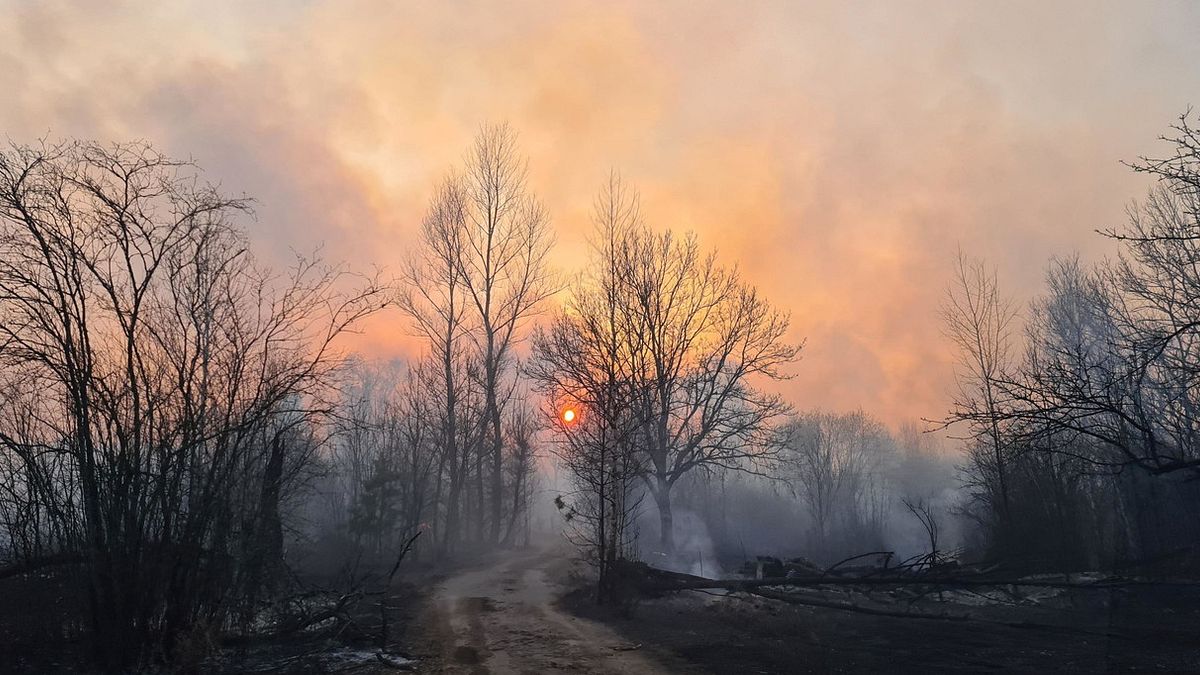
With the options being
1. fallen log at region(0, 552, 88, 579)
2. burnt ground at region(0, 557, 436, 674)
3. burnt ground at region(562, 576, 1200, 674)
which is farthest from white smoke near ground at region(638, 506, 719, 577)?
fallen log at region(0, 552, 88, 579)

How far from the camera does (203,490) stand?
1058 centimetres

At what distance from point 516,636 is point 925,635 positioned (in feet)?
25.7

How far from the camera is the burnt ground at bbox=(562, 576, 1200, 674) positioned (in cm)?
951

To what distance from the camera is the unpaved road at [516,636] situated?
995 cm

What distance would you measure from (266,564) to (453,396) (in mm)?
23573

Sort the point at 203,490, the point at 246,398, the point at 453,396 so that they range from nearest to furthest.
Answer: the point at 203,490, the point at 246,398, the point at 453,396

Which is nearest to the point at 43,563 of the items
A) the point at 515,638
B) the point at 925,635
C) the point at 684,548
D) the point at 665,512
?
the point at 515,638

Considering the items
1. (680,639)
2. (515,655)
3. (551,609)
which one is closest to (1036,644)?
(680,639)

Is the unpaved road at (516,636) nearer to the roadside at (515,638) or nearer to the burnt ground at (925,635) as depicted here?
the roadside at (515,638)

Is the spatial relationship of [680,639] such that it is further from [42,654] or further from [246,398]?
[42,654]

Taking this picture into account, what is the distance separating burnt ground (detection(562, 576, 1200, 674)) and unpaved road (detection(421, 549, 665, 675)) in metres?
0.72

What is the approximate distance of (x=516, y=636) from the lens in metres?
12.2

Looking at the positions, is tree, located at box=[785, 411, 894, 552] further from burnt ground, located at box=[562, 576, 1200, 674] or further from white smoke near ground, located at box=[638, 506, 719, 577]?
burnt ground, located at box=[562, 576, 1200, 674]

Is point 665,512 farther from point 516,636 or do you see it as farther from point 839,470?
point 839,470
